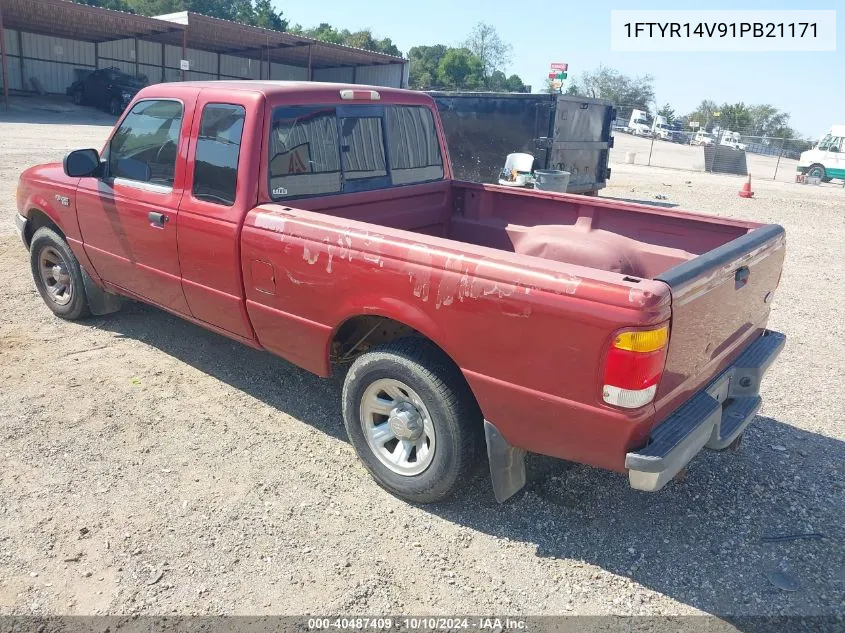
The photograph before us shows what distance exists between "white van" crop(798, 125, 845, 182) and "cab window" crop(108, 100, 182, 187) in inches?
1152

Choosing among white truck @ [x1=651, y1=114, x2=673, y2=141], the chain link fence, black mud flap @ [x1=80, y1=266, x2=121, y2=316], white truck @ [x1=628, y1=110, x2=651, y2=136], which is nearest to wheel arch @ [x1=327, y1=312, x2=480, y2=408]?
black mud flap @ [x1=80, y1=266, x2=121, y2=316]

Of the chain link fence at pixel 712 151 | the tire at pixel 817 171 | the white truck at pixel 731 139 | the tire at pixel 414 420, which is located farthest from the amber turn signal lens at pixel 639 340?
the white truck at pixel 731 139

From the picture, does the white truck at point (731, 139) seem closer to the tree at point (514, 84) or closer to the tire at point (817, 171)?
the tire at point (817, 171)

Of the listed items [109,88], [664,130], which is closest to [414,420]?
[109,88]

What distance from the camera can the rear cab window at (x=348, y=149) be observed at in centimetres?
388

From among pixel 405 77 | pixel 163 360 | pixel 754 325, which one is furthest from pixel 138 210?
pixel 405 77

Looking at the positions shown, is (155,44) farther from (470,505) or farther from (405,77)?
(470,505)

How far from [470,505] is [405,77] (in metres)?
38.6

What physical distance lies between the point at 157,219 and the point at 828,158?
29708 mm

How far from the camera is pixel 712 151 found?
26.1 m

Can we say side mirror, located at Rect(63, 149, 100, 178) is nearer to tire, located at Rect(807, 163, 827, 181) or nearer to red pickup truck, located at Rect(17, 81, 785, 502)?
red pickup truck, located at Rect(17, 81, 785, 502)

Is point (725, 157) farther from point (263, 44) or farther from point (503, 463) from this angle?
point (503, 463)

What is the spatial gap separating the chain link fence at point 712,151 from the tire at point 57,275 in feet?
81.7

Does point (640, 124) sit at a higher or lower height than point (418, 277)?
higher
